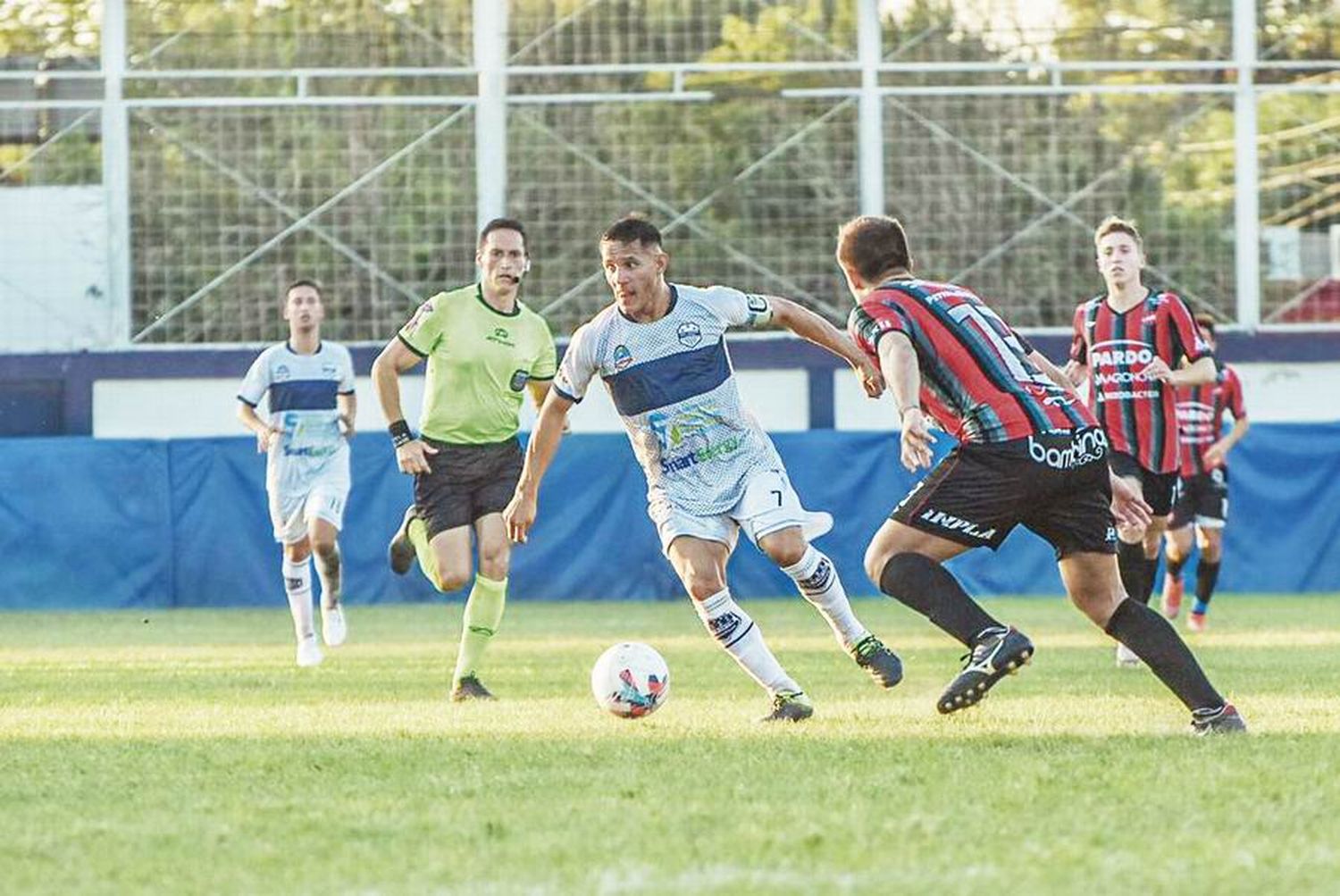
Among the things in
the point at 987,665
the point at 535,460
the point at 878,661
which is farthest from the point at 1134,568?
the point at 987,665

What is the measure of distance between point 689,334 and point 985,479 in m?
1.53

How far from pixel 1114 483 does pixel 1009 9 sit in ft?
64.7

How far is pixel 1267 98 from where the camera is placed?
27.9 m

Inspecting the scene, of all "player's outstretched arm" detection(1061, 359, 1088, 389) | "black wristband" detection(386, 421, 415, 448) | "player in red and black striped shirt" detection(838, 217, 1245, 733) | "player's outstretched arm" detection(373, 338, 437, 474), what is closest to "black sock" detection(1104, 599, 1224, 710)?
"player in red and black striped shirt" detection(838, 217, 1245, 733)

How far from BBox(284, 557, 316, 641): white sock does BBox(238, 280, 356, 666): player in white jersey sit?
14 cm

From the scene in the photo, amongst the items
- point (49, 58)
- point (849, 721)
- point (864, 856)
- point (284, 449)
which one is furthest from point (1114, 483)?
point (49, 58)

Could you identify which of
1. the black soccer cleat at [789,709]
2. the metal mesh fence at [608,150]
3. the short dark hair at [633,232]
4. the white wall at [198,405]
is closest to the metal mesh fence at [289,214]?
the metal mesh fence at [608,150]

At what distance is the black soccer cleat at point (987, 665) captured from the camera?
839 centimetres

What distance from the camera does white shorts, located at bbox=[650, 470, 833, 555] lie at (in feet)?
31.4

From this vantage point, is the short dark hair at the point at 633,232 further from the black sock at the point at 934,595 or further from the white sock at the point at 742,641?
the black sock at the point at 934,595

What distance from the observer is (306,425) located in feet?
53.4

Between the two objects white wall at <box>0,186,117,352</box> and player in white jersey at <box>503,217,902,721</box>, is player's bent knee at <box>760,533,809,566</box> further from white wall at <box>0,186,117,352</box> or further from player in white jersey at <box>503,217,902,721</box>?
white wall at <box>0,186,117,352</box>

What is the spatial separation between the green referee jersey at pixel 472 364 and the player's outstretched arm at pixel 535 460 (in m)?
2.23

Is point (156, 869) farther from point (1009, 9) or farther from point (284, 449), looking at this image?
point (1009, 9)
